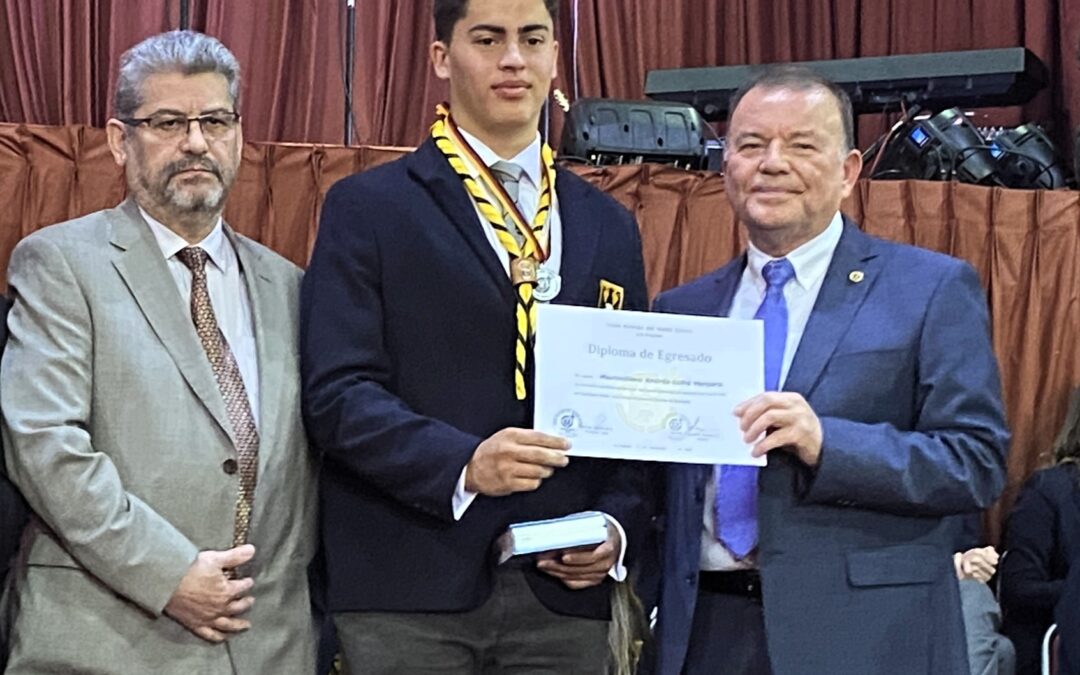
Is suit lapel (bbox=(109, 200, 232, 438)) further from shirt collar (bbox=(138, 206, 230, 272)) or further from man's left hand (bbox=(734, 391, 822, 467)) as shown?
man's left hand (bbox=(734, 391, 822, 467))

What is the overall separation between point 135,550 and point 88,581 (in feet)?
0.46

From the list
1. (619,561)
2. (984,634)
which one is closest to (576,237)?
(619,561)

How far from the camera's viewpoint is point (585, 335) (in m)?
2.07

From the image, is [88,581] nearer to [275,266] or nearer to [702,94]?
[275,266]

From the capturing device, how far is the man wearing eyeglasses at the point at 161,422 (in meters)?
2.08

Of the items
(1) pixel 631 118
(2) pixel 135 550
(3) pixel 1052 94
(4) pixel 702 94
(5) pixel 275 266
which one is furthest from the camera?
(3) pixel 1052 94

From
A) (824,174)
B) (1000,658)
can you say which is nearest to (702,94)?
(1000,658)

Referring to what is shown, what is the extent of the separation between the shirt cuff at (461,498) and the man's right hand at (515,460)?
0.05 ft

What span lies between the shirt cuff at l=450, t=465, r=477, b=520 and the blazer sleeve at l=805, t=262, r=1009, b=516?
0.51m

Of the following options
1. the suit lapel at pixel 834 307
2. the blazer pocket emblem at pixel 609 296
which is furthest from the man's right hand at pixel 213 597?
the suit lapel at pixel 834 307

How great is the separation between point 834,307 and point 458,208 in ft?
2.05

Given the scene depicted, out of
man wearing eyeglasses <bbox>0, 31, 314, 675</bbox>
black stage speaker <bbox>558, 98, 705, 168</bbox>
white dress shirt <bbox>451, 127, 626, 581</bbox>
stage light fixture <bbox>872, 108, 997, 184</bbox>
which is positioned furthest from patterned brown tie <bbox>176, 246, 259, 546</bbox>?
stage light fixture <bbox>872, 108, 997, 184</bbox>

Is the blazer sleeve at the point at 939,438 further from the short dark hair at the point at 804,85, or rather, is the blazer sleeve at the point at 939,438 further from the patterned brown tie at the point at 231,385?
the patterned brown tie at the point at 231,385

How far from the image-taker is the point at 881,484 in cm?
202
